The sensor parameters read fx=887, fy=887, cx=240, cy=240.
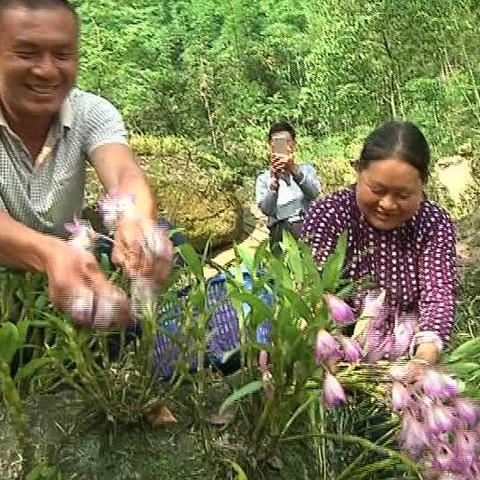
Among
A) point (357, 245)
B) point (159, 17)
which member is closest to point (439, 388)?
point (357, 245)

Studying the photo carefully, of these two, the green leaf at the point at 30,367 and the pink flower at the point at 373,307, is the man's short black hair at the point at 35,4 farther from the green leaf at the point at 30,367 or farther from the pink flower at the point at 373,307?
the pink flower at the point at 373,307

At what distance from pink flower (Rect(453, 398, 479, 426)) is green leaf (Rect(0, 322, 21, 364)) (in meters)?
0.59

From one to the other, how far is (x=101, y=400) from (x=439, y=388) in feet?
1.62

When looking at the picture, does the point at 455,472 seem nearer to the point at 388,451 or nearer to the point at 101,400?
the point at 388,451

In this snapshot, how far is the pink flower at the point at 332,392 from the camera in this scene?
1122mm

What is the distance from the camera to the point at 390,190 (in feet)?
5.58

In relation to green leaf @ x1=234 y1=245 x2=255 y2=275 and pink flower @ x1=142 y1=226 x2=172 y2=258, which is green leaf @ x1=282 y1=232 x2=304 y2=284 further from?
pink flower @ x1=142 y1=226 x2=172 y2=258

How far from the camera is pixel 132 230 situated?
3.51ft

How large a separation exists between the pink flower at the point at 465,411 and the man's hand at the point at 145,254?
399 mm

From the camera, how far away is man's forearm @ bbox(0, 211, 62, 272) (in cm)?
106

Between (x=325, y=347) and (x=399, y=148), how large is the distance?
2.23 feet

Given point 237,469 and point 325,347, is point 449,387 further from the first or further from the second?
point 237,469

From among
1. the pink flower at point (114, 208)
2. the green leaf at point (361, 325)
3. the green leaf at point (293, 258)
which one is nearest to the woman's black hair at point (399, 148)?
the green leaf at point (293, 258)

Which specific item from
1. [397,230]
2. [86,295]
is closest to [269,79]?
[397,230]
